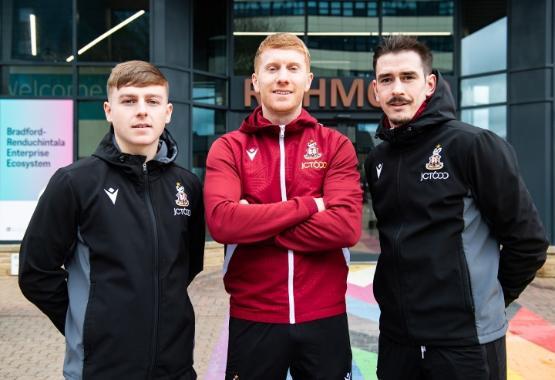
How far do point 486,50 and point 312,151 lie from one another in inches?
382

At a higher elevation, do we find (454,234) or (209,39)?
(209,39)

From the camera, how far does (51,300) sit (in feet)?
8.48

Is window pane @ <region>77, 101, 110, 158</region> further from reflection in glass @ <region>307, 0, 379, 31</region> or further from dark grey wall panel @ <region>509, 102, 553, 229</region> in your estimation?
dark grey wall panel @ <region>509, 102, 553, 229</region>

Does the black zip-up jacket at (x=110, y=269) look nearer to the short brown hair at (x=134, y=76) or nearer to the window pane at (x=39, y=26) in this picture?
the short brown hair at (x=134, y=76)

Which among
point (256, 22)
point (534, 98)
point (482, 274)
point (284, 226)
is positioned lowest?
point (482, 274)

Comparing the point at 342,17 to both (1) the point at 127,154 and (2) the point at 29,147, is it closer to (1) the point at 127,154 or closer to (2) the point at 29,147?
(2) the point at 29,147

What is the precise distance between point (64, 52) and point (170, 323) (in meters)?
9.11

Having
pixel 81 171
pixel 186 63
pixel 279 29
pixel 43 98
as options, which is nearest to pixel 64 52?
pixel 43 98

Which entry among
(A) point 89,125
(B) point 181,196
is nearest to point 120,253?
(B) point 181,196

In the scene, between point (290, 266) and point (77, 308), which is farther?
point (290, 266)

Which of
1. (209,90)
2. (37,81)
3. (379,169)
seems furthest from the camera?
(209,90)

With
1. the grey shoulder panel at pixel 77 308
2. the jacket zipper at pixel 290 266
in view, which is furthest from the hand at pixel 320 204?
the grey shoulder panel at pixel 77 308

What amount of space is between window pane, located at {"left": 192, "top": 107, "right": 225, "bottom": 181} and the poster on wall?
2.28 m

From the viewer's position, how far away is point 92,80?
34.3 feet
